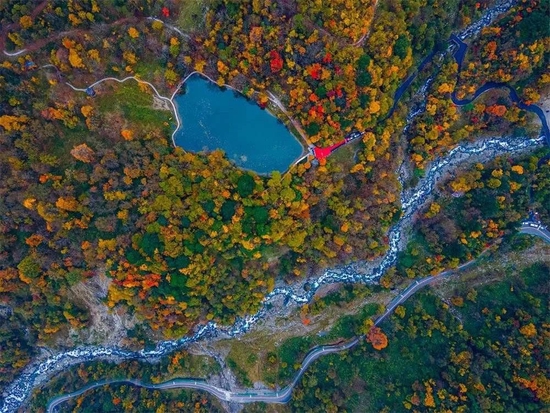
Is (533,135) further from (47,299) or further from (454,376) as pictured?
(47,299)

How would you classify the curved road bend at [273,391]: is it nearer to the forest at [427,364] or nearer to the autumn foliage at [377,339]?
the forest at [427,364]

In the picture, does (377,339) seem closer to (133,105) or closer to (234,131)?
(234,131)

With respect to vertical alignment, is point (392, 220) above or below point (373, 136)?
below

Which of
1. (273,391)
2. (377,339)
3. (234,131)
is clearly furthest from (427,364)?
(234,131)

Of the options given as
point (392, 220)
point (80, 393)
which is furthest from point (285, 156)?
point (80, 393)

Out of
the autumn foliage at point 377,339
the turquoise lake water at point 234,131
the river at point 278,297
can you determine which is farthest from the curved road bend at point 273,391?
the turquoise lake water at point 234,131

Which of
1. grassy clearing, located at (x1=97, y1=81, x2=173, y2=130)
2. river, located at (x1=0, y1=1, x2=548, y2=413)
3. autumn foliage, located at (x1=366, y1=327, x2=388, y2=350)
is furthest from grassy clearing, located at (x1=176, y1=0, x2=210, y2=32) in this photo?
autumn foliage, located at (x1=366, y1=327, x2=388, y2=350)

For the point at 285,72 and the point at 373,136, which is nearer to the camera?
the point at 285,72
